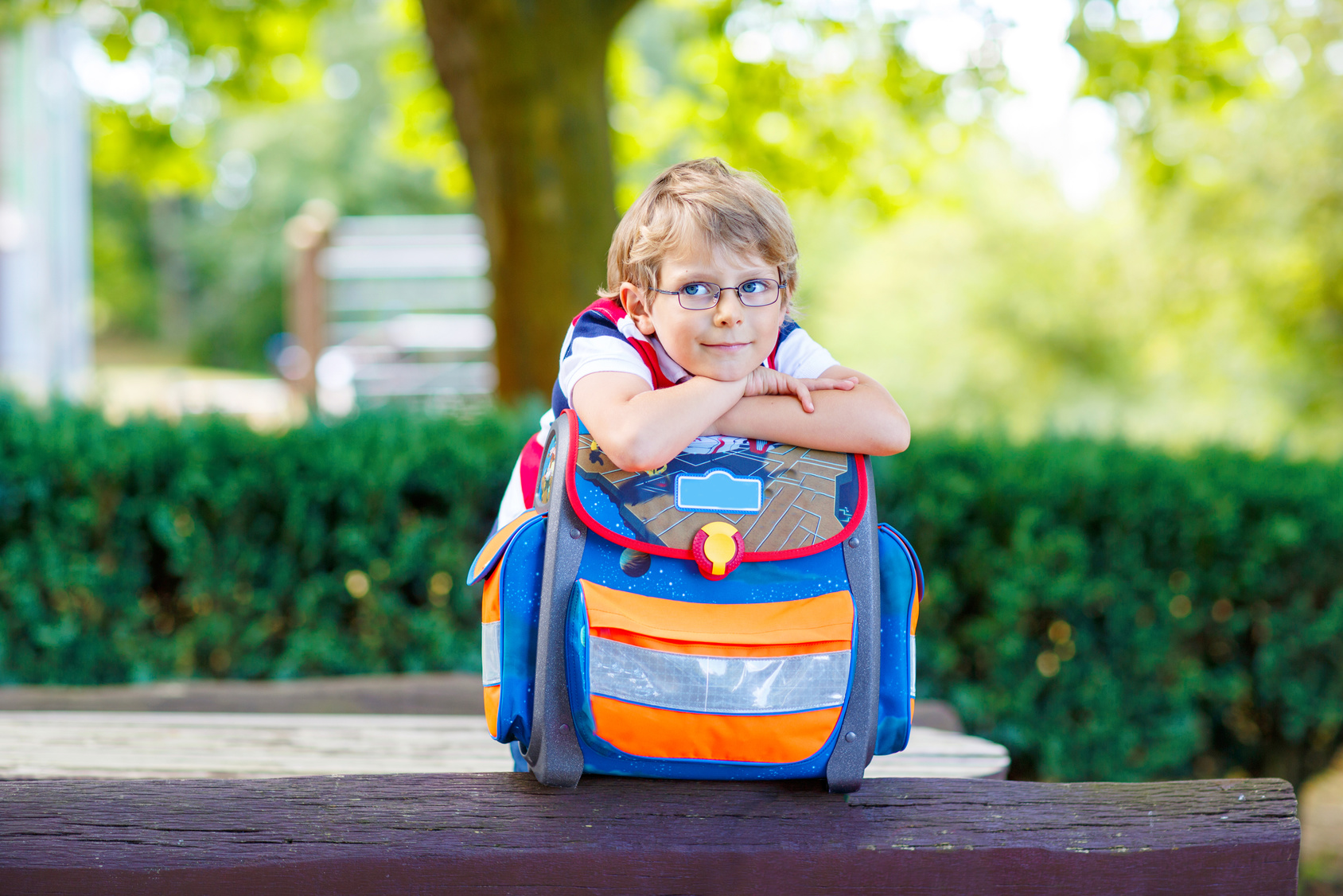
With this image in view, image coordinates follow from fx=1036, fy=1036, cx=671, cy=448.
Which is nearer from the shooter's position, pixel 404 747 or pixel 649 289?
pixel 649 289

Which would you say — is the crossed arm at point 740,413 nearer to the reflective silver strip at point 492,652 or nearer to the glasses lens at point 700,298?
the glasses lens at point 700,298

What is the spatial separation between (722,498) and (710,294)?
0.31m

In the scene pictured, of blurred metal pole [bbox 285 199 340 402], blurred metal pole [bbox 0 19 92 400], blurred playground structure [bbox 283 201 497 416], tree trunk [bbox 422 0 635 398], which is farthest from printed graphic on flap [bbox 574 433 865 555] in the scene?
blurred metal pole [bbox 0 19 92 400]

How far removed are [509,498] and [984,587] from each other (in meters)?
2.16

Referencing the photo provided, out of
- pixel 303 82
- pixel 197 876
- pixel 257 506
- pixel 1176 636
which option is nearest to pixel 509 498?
pixel 197 876

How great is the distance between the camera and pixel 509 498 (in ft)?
6.03

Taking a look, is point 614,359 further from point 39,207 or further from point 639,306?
point 39,207

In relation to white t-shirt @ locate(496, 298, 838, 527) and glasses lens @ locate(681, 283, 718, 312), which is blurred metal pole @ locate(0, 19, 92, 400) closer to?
white t-shirt @ locate(496, 298, 838, 527)

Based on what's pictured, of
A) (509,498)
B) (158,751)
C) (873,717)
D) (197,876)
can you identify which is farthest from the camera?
(158,751)

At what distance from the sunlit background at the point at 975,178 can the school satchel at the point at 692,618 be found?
231 centimetres

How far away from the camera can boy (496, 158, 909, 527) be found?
150 cm

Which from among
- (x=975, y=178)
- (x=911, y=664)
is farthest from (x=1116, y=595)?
(x=975, y=178)

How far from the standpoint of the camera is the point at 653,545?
1.49 m

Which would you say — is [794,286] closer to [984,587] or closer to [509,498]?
[509,498]
